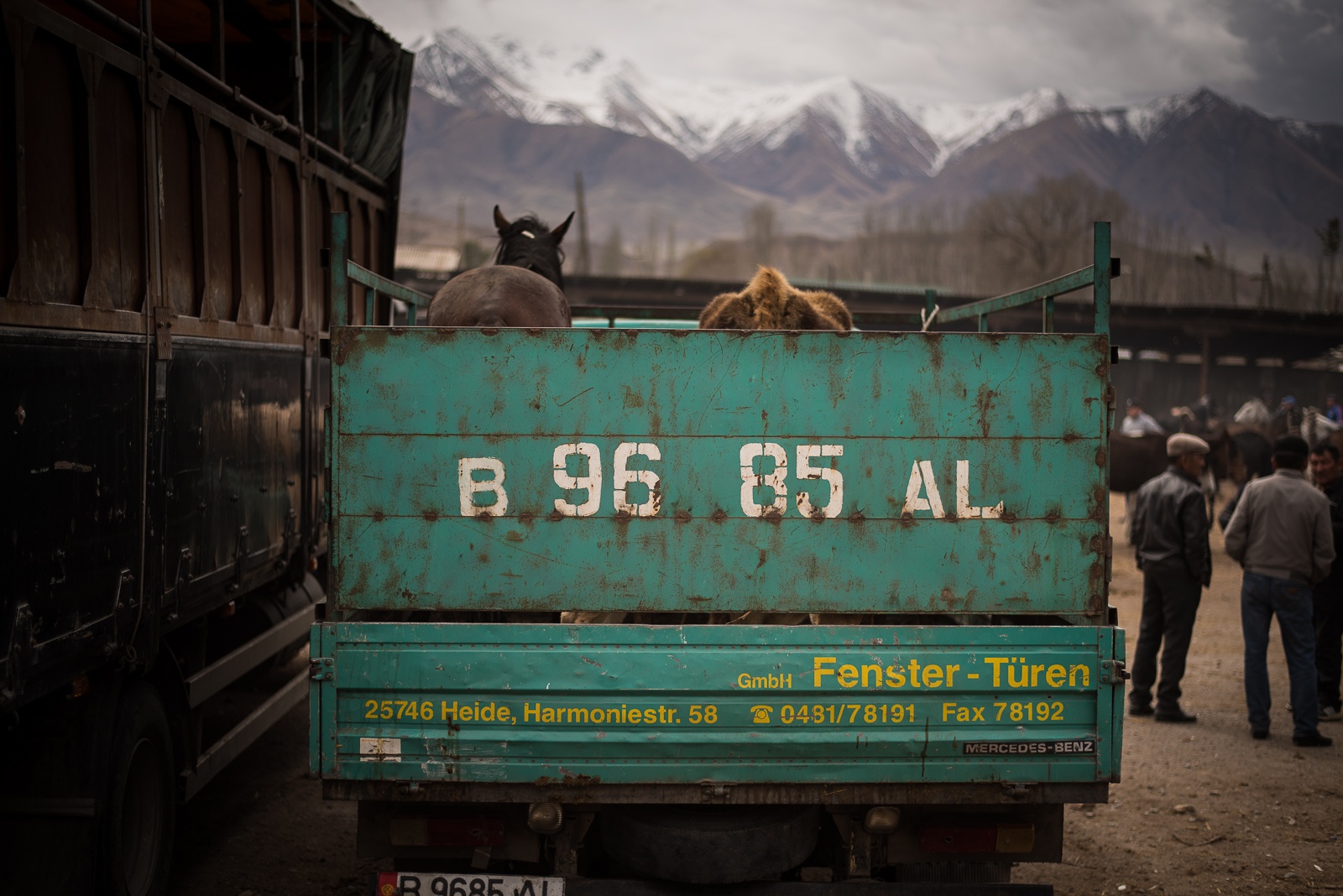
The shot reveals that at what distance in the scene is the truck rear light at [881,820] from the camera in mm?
3328

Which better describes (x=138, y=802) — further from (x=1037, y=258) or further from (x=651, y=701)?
(x=1037, y=258)

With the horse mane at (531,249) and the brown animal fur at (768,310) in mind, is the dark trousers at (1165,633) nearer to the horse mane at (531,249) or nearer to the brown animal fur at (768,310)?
the brown animal fur at (768,310)

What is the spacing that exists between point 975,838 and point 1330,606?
558 centimetres

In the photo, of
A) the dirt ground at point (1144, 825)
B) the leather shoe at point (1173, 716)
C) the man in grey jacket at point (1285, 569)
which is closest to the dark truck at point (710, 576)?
the dirt ground at point (1144, 825)

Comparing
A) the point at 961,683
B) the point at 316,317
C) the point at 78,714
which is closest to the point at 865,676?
the point at 961,683

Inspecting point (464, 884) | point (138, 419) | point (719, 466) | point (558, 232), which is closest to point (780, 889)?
point (464, 884)

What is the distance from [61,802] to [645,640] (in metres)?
2.17

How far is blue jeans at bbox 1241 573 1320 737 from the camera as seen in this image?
671cm

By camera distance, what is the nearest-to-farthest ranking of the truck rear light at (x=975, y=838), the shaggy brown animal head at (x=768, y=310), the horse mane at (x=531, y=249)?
the truck rear light at (x=975, y=838) → the shaggy brown animal head at (x=768, y=310) → the horse mane at (x=531, y=249)

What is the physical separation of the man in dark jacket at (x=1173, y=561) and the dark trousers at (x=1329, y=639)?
1.04 metres

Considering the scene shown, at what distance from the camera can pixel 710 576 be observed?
10.8 ft

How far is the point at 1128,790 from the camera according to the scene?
19.9 feet

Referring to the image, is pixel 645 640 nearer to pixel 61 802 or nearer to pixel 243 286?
pixel 61 802

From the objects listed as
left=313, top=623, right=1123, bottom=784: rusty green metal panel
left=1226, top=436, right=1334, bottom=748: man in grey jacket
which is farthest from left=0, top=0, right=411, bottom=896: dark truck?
left=1226, top=436, right=1334, bottom=748: man in grey jacket
